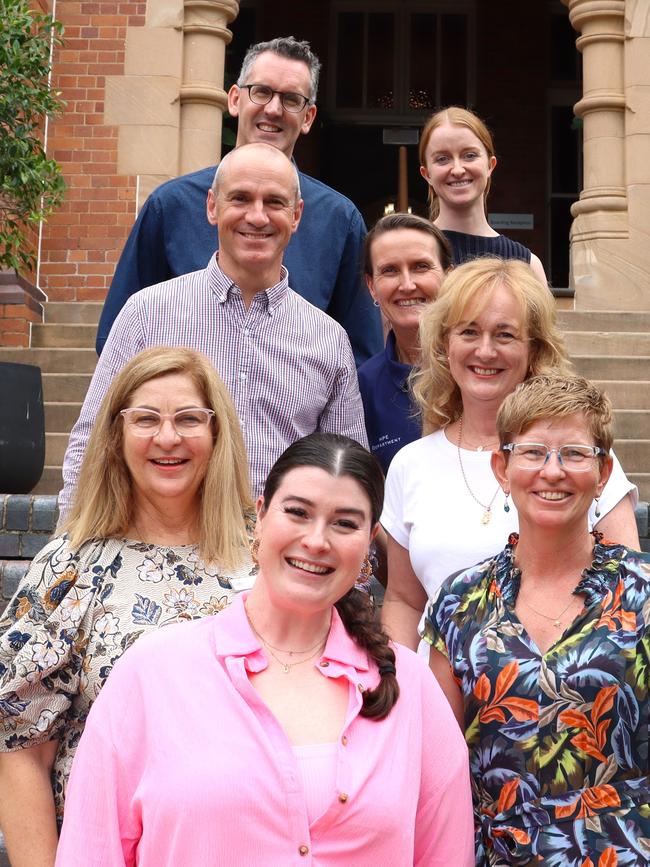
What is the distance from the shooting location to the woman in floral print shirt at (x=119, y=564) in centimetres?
243

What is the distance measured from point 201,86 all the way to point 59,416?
124 inches

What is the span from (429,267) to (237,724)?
1.94 metres

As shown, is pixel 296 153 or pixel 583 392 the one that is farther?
pixel 296 153

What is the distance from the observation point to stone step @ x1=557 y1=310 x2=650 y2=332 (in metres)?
8.91

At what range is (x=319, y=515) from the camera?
2184 millimetres

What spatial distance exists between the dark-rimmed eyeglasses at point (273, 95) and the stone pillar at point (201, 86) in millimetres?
5403

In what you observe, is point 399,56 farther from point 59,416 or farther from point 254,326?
point 254,326

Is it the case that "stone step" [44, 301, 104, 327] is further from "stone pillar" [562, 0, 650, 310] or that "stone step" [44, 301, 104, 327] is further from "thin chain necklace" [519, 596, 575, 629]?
"thin chain necklace" [519, 596, 575, 629]

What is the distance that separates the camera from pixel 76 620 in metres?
2.46

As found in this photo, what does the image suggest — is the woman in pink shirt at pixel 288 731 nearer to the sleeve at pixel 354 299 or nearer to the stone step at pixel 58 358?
the sleeve at pixel 354 299

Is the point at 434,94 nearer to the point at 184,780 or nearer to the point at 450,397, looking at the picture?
the point at 450,397

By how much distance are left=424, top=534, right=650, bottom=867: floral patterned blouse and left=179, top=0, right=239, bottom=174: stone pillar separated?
24.6ft

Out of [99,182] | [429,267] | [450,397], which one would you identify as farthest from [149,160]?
[450,397]

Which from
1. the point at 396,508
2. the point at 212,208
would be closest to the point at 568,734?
the point at 396,508
